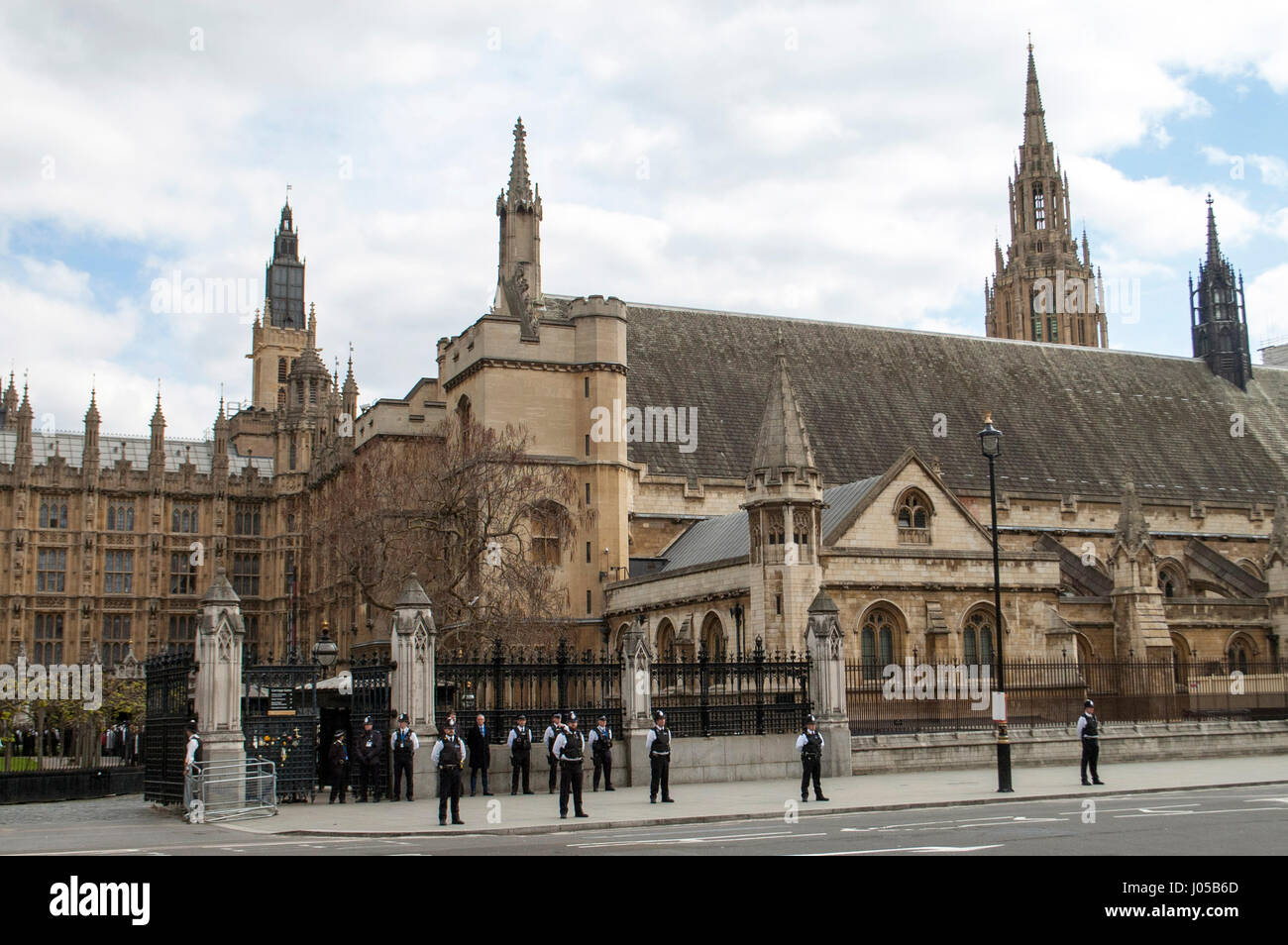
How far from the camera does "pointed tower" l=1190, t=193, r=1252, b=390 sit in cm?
6638

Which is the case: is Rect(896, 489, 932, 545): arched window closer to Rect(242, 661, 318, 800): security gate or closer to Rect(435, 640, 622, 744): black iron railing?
Rect(435, 640, 622, 744): black iron railing

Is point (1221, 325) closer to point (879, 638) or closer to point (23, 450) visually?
point (879, 638)

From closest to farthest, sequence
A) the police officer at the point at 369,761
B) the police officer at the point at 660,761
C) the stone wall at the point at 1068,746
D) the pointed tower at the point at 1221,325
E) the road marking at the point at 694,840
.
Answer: the road marking at the point at 694,840 < the police officer at the point at 660,761 < the police officer at the point at 369,761 < the stone wall at the point at 1068,746 < the pointed tower at the point at 1221,325

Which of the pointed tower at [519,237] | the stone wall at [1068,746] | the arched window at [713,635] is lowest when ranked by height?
the stone wall at [1068,746]

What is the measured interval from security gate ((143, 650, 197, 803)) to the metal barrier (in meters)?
1.67

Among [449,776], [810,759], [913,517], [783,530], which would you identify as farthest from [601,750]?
[913,517]

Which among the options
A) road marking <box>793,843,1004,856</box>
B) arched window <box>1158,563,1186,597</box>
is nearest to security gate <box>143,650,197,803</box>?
road marking <box>793,843,1004,856</box>

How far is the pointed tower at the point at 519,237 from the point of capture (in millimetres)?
50375

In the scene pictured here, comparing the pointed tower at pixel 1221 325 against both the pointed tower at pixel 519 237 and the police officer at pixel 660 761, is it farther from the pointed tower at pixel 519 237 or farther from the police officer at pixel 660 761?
the police officer at pixel 660 761

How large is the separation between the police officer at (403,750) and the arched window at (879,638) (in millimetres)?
17121

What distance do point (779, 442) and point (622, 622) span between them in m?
11.0

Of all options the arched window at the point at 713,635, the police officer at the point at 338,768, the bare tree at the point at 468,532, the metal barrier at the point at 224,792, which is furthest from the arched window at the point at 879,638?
the metal barrier at the point at 224,792

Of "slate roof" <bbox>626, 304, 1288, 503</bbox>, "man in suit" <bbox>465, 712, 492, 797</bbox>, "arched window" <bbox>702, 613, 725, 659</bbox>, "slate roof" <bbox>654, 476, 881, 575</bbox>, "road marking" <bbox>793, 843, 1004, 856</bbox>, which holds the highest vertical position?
"slate roof" <bbox>626, 304, 1288, 503</bbox>

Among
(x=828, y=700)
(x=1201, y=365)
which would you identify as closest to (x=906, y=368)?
(x=1201, y=365)
